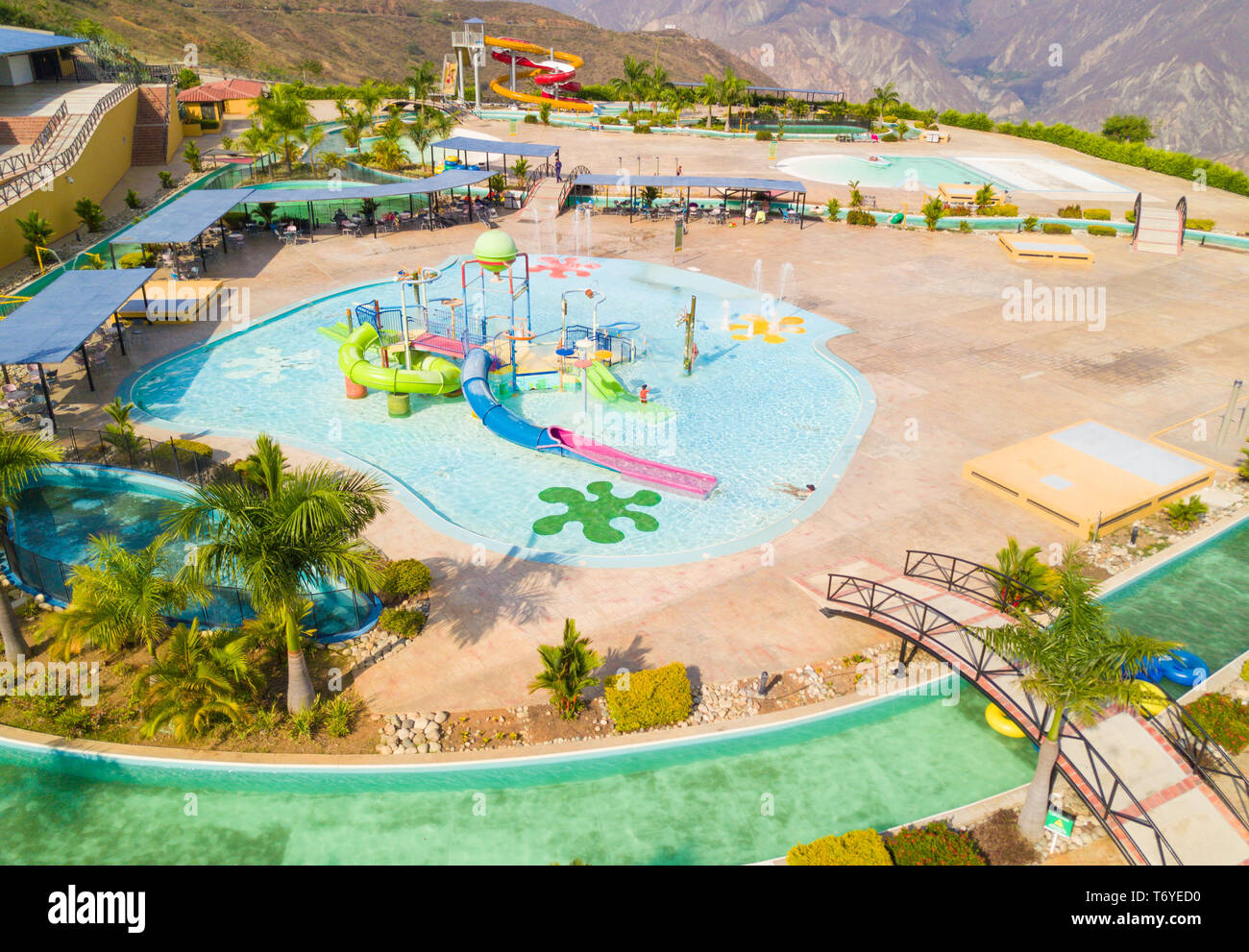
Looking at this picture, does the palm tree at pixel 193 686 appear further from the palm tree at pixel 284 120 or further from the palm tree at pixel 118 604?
the palm tree at pixel 284 120

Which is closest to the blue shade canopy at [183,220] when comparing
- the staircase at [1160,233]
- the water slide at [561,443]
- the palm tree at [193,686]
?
the water slide at [561,443]

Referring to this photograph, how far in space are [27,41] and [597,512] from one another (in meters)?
54.5

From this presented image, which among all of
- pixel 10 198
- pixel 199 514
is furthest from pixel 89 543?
pixel 10 198

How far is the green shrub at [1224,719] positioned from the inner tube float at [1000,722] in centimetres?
302

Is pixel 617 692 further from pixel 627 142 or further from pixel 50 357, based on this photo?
pixel 627 142

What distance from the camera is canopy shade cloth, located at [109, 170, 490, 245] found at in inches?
1297

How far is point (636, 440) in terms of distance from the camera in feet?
82.1

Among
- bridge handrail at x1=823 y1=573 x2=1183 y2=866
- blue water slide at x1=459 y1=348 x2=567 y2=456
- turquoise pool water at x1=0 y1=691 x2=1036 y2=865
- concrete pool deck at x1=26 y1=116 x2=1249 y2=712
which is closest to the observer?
bridge handrail at x1=823 y1=573 x2=1183 y2=866

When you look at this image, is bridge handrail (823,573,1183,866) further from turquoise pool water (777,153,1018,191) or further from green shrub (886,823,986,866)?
turquoise pool water (777,153,1018,191)

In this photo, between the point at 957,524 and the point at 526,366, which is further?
the point at 526,366

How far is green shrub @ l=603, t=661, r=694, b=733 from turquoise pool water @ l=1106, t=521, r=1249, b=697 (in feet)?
31.3

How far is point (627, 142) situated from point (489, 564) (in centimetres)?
5599

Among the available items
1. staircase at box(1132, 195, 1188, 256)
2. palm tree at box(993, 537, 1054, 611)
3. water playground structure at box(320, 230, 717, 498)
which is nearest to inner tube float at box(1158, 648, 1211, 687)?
palm tree at box(993, 537, 1054, 611)
